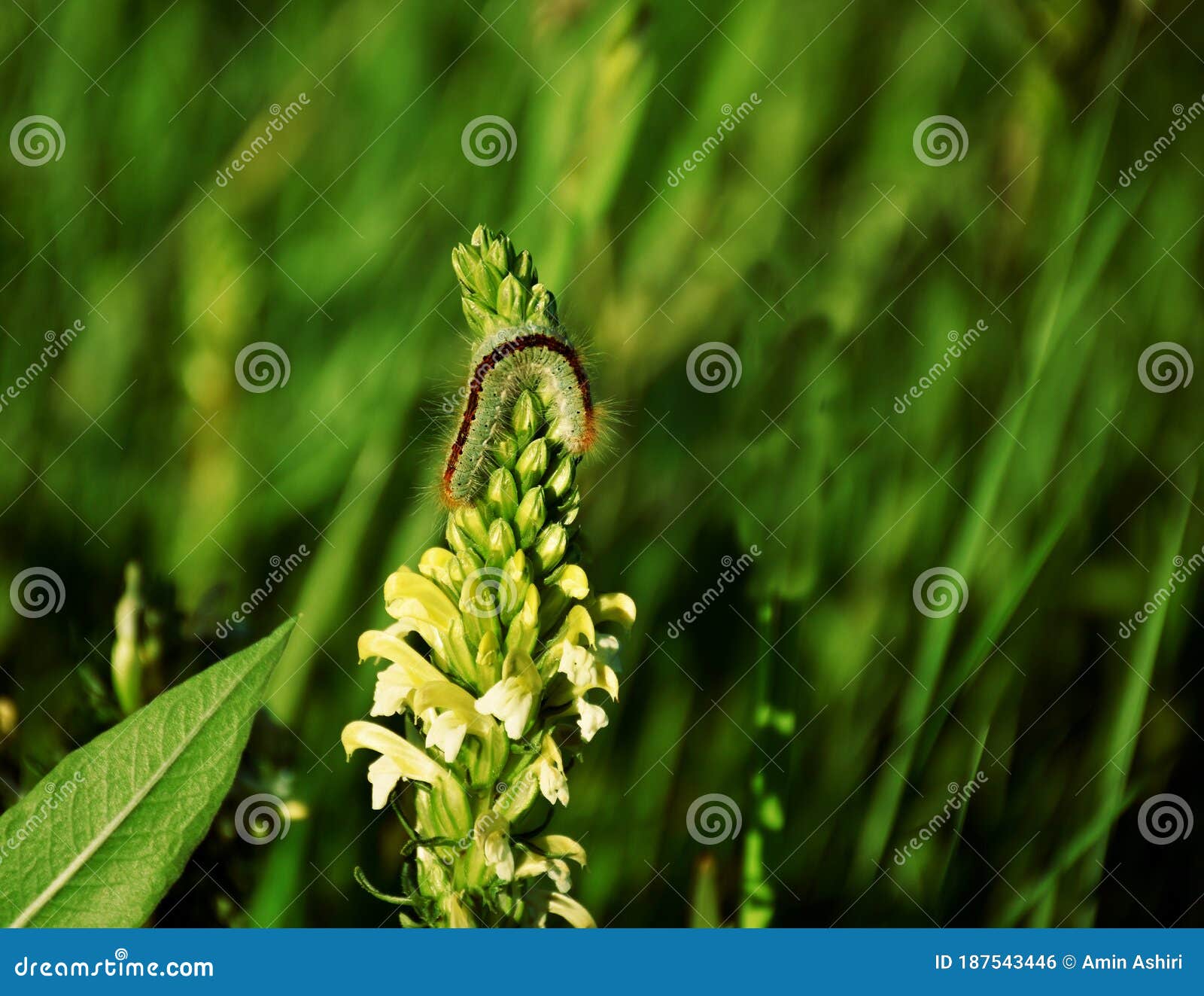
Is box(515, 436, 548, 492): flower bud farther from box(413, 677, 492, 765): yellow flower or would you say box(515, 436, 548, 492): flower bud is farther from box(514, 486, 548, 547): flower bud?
box(413, 677, 492, 765): yellow flower

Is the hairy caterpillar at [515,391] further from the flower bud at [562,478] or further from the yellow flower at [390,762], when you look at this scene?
the yellow flower at [390,762]

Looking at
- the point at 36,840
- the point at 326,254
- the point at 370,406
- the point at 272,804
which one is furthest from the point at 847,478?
the point at 36,840

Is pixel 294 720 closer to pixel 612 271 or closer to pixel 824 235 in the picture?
pixel 612 271

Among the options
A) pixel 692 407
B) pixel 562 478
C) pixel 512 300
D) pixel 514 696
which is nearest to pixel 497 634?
pixel 514 696

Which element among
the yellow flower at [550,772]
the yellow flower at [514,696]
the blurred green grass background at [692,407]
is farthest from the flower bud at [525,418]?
the blurred green grass background at [692,407]

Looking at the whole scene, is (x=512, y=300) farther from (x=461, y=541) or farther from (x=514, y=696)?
(x=514, y=696)
